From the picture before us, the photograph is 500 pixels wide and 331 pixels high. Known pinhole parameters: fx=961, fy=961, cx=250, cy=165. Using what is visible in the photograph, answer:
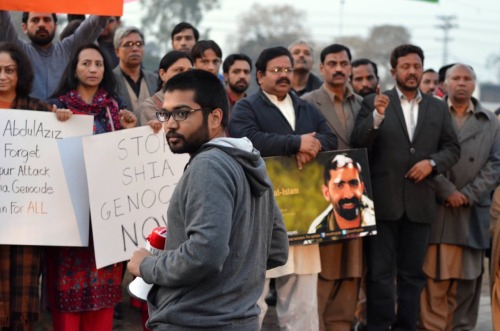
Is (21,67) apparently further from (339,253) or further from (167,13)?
(167,13)

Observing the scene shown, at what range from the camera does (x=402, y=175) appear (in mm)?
7637

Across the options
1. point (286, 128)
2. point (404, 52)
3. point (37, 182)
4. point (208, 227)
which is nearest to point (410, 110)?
point (404, 52)

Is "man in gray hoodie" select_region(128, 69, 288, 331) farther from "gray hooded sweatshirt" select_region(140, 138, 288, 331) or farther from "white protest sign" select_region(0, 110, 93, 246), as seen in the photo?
"white protest sign" select_region(0, 110, 93, 246)

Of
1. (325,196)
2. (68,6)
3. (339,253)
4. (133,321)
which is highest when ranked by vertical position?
(68,6)

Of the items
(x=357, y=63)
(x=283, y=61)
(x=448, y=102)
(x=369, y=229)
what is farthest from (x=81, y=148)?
(x=357, y=63)

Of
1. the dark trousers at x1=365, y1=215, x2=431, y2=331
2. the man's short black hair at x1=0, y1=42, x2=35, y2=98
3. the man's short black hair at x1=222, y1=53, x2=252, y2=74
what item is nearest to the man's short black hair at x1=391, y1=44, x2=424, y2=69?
the dark trousers at x1=365, y1=215, x2=431, y2=331

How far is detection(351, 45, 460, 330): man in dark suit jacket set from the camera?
299 inches

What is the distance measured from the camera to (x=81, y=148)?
6371mm

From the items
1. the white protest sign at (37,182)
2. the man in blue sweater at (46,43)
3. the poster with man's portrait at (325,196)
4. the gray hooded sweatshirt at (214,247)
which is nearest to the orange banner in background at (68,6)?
the man in blue sweater at (46,43)

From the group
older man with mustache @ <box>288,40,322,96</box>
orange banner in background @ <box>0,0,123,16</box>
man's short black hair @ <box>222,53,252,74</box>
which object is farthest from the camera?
older man with mustache @ <box>288,40,322,96</box>

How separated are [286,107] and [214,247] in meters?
3.74

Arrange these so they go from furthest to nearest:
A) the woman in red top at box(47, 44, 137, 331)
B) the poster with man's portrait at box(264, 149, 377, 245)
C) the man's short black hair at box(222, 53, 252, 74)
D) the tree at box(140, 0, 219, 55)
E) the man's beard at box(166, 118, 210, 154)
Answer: the tree at box(140, 0, 219, 55), the man's short black hair at box(222, 53, 252, 74), the poster with man's portrait at box(264, 149, 377, 245), the woman in red top at box(47, 44, 137, 331), the man's beard at box(166, 118, 210, 154)

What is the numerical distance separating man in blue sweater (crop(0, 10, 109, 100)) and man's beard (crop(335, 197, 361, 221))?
241cm

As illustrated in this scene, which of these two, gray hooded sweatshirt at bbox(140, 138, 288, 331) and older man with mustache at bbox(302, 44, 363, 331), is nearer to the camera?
gray hooded sweatshirt at bbox(140, 138, 288, 331)
